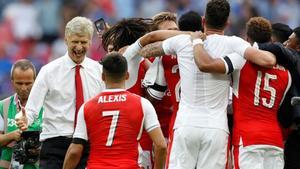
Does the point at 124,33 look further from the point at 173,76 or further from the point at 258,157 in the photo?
the point at 258,157

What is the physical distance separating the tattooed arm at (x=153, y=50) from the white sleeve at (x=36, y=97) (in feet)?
3.32

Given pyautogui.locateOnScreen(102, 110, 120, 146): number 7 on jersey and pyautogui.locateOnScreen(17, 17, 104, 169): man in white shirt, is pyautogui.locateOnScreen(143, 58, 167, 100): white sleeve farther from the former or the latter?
pyautogui.locateOnScreen(102, 110, 120, 146): number 7 on jersey

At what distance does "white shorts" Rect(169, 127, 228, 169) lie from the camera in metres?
9.66

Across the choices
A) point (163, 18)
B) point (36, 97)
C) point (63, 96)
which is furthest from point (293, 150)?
point (36, 97)

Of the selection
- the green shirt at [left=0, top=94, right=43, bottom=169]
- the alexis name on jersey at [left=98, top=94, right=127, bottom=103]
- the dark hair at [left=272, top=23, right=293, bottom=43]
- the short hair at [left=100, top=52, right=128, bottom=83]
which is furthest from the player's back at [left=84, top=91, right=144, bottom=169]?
the dark hair at [left=272, top=23, right=293, bottom=43]

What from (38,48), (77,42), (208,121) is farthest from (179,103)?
(38,48)

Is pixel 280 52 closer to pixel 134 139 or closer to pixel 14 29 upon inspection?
pixel 134 139

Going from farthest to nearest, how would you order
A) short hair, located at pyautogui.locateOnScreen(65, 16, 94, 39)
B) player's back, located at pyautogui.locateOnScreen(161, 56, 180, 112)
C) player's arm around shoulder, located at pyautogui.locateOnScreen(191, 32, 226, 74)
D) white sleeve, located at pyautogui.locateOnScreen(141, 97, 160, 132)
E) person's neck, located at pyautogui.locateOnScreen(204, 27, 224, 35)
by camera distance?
player's back, located at pyautogui.locateOnScreen(161, 56, 180, 112)
short hair, located at pyautogui.locateOnScreen(65, 16, 94, 39)
person's neck, located at pyautogui.locateOnScreen(204, 27, 224, 35)
player's arm around shoulder, located at pyautogui.locateOnScreen(191, 32, 226, 74)
white sleeve, located at pyautogui.locateOnScreen(141, 97, 160, 132)

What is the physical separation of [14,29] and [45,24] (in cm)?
Result: 56

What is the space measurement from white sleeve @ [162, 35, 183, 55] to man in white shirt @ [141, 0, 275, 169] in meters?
0.01

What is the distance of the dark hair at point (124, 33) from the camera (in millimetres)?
10742

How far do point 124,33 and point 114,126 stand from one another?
2202 millimetres

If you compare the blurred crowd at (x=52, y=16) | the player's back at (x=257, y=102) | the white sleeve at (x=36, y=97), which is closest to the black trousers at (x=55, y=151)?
the white sleeve at (x=36, y=97)

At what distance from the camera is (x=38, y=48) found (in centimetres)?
1816
